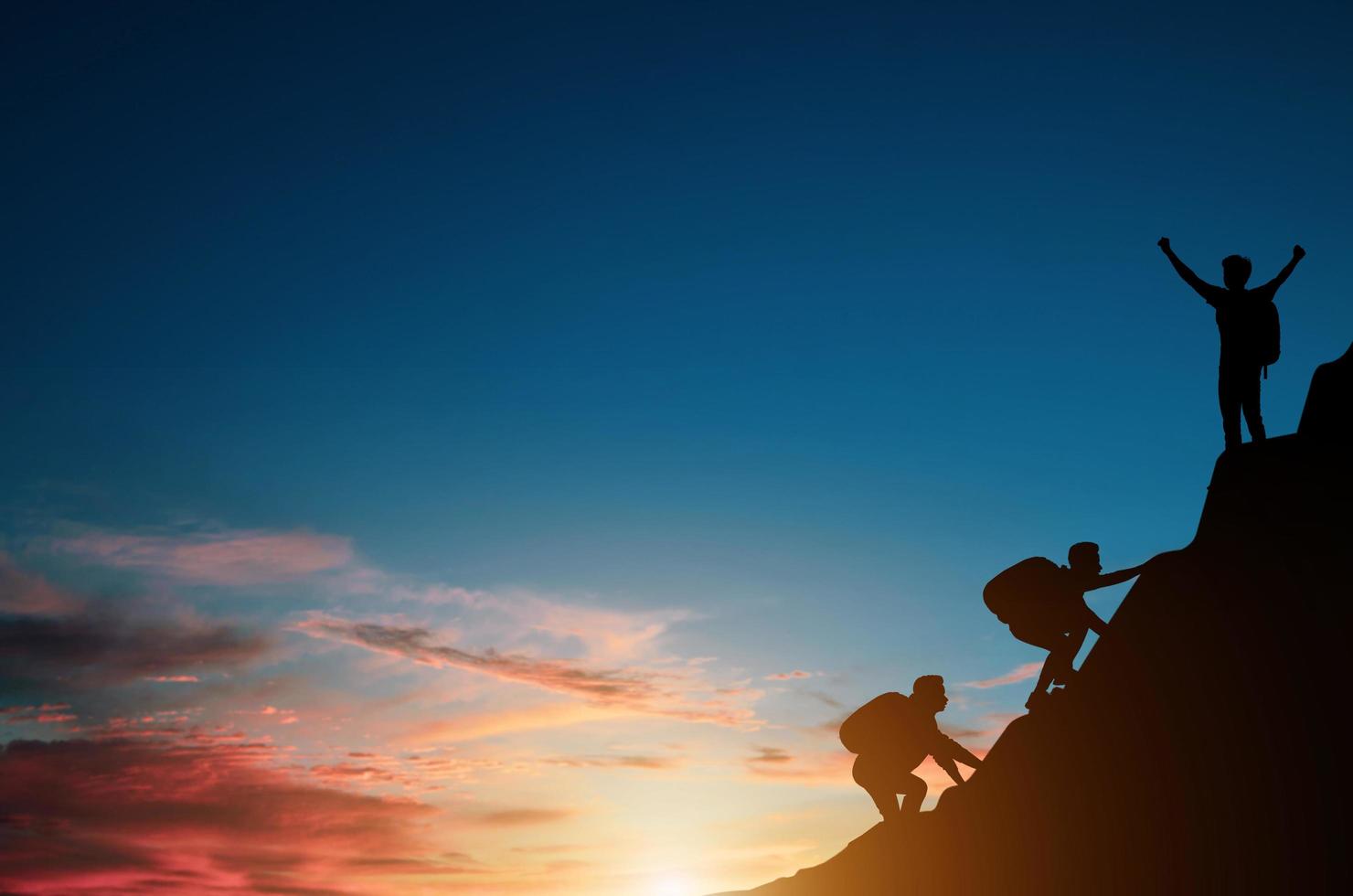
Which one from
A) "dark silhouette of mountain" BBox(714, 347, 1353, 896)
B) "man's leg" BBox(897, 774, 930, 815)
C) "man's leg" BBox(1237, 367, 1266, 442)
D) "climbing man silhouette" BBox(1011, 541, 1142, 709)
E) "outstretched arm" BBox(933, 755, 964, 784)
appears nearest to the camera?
"dark silhouette of mountain" BBox(714, 347, 1353, 896)

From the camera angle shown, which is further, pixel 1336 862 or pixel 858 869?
pixel 858 869

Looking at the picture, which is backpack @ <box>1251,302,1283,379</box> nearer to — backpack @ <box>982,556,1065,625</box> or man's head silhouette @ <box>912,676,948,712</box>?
backpack @ <box>982,556,1065,625</box>

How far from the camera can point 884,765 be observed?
16125 millimetres

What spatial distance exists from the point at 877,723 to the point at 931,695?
107cm

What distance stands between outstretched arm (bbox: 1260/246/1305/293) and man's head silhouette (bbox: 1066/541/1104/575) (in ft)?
11.4

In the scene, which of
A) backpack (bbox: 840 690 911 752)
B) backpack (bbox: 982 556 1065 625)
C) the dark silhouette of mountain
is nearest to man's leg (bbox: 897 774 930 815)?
backpack (bbox: 840 690 911 752)

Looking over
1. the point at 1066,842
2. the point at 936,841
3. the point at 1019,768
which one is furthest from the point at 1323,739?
the point at 936,841

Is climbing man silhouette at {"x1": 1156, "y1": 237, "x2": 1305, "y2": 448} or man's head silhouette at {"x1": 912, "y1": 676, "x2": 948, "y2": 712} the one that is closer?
climbing man silhouette at {"x1": 1156, "y1": 237, "x2": 1305, "y2": 448}

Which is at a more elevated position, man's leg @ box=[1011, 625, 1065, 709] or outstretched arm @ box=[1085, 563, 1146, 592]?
outstretched arm @ box=[1085, 563, 1146, 592]

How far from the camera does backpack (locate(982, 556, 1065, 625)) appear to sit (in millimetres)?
12297

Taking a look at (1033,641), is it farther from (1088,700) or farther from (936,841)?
(936,841)

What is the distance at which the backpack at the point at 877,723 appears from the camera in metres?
15.8

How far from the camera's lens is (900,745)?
1567 centimetres

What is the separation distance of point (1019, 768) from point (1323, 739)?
4.85 metres
